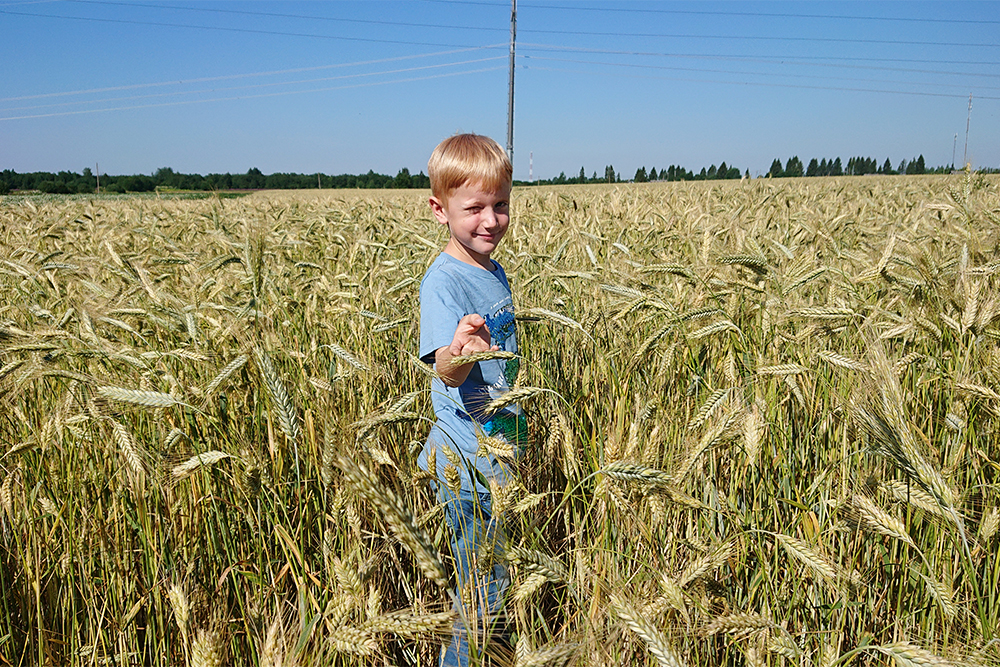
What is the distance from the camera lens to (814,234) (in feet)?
12.2

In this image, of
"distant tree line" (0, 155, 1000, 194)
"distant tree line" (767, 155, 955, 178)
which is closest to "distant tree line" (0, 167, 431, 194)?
"distant tree line" (0, 155, 1000, 194)

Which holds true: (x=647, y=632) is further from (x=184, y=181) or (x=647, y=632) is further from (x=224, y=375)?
(x=184, y=181)

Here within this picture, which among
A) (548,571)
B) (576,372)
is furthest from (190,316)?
(548,571)

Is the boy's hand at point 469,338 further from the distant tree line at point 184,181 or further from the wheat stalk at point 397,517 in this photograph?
the distant tree line at point 184,181

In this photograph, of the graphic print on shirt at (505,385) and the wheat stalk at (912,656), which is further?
the graphic print on shirt at (505,385)

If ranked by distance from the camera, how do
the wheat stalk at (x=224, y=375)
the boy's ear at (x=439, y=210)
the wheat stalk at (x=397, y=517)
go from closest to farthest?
the wheat stalk at (x=397, y=517), the wheat stalk at (x=224, y=375), the boy's ear at (x=439, y=210)

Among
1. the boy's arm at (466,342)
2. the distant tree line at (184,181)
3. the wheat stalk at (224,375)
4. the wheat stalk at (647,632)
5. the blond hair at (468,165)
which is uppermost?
the distant tree line at (184,181)

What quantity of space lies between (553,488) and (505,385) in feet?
1.61

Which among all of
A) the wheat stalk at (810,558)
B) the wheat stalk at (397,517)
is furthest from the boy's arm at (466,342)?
the wheat stalk at (810,558)

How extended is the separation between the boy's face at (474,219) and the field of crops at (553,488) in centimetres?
29

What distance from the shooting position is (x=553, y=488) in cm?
188

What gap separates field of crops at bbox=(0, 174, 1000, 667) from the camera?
3.39 ft

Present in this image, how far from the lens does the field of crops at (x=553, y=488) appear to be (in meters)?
1.03

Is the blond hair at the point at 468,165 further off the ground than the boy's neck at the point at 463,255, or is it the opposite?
the blond hair at the point at 468,165
